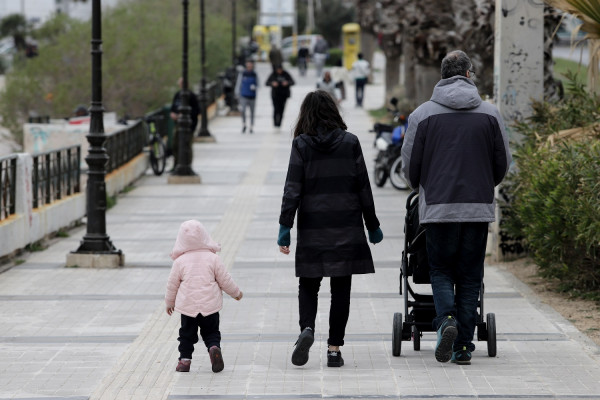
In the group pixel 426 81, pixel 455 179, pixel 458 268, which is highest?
pixel 426 81

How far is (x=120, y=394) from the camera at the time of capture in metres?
6.89

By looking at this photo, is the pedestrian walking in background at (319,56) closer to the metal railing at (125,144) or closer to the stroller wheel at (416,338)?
the metal railing at (125,144)

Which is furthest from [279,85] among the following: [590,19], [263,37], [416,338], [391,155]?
[263,37]

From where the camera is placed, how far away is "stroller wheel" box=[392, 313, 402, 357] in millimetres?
7629

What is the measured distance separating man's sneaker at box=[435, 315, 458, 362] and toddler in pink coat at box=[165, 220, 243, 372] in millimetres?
1281

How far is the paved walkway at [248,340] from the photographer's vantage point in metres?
6.95

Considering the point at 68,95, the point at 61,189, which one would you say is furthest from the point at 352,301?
the point at 68,95

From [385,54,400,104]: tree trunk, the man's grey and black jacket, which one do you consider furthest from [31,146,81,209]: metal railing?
[385,54,400,104]: tree trunk

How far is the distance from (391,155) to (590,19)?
856cm

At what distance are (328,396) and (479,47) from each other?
12.2 meters

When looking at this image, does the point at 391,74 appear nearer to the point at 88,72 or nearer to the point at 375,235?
the point at 88,72

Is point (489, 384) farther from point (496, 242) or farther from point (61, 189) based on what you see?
point (61, 189)

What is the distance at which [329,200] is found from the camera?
23.8 ft

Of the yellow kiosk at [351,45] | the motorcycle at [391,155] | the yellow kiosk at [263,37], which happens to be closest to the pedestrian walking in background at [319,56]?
the yellow kiosk at [351,45]
